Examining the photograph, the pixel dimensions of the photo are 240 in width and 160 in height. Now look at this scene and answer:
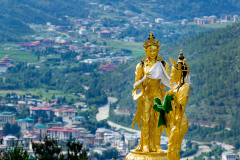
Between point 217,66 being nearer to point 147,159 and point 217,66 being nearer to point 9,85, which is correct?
point 9,85

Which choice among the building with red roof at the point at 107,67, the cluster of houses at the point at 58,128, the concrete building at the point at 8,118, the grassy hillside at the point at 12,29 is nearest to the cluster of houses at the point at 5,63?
the grassy hillside at the point at 12,29

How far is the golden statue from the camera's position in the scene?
2225 centimetres

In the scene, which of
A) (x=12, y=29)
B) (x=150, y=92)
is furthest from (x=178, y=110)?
(x=12, y=29)

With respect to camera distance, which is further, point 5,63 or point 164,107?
point 5,63

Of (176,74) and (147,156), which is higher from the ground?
(176,74)

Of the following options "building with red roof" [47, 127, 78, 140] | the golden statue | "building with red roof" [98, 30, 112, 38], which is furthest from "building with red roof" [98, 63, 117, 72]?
the golden statue

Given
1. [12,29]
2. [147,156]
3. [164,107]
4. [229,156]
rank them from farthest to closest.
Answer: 1. [12,29]
2. [229,156]
3. [147,156]
4. [164,107]

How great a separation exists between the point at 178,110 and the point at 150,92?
11.1 feet

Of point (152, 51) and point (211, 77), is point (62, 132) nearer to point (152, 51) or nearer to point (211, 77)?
point (211, 77)

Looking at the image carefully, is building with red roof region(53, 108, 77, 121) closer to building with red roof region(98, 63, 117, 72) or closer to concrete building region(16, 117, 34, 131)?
concrete building region(16, 117, 34, 131)

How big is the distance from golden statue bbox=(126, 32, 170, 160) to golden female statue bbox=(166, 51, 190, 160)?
2601mm

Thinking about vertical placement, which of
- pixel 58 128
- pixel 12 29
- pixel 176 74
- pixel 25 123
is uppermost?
pixel 176 74

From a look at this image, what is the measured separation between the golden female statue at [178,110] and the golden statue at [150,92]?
260cm

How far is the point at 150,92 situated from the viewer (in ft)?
74.0
